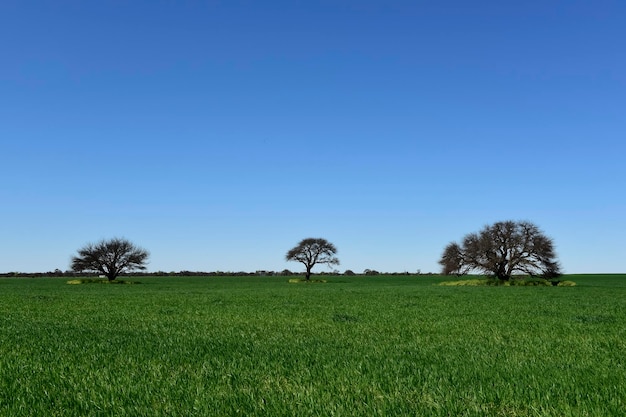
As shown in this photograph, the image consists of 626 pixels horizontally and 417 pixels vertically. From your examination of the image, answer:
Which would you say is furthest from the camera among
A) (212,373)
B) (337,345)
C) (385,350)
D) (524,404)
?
(337,345)

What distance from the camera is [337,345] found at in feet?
40.6

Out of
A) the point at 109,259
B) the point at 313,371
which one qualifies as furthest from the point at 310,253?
the point at 313,371

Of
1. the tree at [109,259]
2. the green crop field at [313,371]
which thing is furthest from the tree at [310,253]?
the green crop field at [313,371]

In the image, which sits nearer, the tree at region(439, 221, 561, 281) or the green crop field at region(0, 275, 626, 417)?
the green crop field at region(0, 275, 626, 417)

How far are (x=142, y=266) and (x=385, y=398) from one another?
3707 inches

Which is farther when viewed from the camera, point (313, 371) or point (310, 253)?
point (310, 253)

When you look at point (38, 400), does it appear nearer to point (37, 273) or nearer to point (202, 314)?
point (202, 314)

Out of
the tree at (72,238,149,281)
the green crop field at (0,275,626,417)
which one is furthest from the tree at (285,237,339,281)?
the green crop field at (0,275,626,417)

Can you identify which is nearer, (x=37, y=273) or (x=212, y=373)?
(x=212, y=373)

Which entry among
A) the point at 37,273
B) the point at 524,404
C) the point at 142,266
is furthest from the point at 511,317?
the point at 37,273

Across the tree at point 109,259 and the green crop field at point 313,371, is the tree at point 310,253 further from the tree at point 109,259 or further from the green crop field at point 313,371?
the green crop field at point 313,371

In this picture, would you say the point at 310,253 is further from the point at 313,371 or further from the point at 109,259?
the point at 313,371

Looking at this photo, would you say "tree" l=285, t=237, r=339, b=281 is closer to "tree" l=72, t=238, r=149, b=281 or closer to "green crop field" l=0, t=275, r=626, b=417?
"tree" l=72, t=238, r=149, b=281

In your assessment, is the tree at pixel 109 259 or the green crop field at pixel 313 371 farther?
the tree at pixel 109 259
